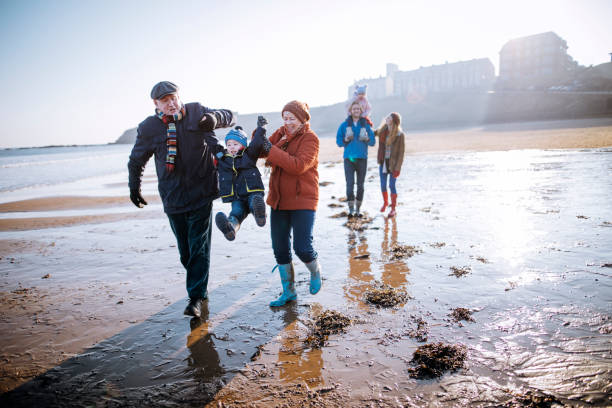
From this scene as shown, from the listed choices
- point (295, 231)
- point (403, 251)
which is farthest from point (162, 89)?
point (403, 251)

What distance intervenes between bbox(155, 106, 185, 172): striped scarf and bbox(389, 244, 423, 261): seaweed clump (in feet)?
10.9

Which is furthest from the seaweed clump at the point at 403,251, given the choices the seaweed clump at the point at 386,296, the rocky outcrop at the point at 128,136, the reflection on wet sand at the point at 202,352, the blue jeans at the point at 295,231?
the rocky outcrop at the point at 128,136

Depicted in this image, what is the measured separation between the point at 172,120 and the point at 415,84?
381 ft

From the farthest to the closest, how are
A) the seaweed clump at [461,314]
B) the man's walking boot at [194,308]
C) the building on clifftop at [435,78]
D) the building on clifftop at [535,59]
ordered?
the building on clifftop at [435,78] → the building on clifftop at [535,59] → the man's walking boot at [194,308] → the seaweed clump at [461,314]

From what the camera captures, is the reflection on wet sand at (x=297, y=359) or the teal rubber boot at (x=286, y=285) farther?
the teal rubber boot at (x=286, y=285)

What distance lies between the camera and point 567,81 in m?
49.1

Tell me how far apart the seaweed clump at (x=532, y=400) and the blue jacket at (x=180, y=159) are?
3.07 metres

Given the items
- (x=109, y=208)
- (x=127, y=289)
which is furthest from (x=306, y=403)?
(x=109, y=208)

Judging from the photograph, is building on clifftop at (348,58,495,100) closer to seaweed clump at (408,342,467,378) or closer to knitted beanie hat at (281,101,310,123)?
knitted beanie hat at (281,101,310,123)

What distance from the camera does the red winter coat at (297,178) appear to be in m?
3.37

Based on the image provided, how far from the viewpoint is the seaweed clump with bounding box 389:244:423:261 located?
5.09 metres

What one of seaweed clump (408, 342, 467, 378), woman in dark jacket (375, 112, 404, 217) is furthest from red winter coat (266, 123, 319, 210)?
woman in dark jacket (375, 112, 404, 217)

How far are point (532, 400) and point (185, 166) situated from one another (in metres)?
3.40

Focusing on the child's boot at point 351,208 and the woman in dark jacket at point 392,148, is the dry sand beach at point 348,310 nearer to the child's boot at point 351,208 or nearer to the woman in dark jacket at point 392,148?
the child's boot at point 351,208
